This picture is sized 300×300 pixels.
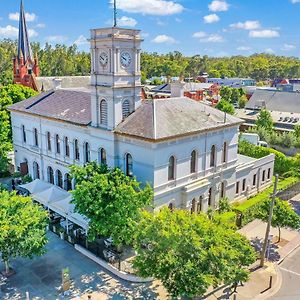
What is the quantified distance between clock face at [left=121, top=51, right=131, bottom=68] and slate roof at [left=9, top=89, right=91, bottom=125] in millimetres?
6511

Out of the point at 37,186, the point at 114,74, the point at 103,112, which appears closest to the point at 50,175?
the point at 37,186

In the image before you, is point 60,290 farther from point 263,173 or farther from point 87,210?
point 263,173

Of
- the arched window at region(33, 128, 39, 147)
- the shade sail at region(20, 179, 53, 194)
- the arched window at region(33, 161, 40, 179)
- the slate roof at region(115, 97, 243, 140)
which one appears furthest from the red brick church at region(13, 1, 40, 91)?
the slate roof at region(115, 97, 243, 140)

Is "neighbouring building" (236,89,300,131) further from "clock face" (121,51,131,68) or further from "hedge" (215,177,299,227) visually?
"clock face" (121,51,131,68)

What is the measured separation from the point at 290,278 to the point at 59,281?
1614 cm

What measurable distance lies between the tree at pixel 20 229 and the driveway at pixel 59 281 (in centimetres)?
167

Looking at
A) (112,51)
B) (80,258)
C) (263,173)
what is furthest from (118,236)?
(263,173)

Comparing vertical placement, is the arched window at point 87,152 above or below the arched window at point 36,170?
above

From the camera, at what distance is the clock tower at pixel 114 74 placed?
2988 cm

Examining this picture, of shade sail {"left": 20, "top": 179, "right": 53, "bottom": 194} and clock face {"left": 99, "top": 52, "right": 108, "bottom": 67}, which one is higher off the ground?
clock face {"left": 99, "top": 52, "right": 108, "bottom": 67}

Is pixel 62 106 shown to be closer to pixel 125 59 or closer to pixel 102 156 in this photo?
pixel 102 156

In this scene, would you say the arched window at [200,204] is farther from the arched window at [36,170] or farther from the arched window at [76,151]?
the arched window at [36,170]

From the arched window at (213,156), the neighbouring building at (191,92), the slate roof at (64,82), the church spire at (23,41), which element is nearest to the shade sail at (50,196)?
the arched window at (213,156)

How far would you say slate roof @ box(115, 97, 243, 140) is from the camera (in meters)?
29.1
